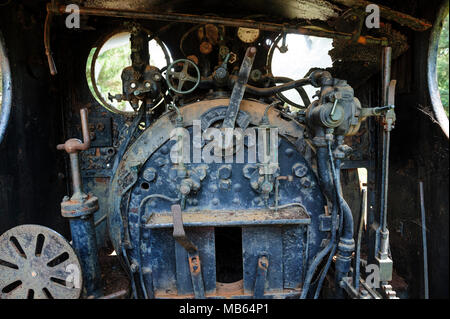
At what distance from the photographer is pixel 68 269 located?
2.13 metres

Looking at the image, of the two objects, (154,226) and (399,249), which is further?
(399,249)

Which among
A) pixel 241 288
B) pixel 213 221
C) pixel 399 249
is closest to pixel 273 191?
pixel 213 221

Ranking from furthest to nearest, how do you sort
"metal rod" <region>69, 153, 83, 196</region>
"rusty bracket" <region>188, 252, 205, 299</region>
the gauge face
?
1. the gauge face
2. "rusty bracket" <region>188, 252, 205, 299</region>
3. "metal rod" <region>69, 153, 83, 196</region>

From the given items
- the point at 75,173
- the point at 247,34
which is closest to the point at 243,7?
the point at 247,34

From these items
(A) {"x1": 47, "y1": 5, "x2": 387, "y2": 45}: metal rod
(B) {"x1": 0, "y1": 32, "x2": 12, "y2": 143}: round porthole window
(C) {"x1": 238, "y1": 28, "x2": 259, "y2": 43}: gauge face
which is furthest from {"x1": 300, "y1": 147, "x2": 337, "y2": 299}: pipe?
(B) {"x1": 0, "y1": 32, "x2": 12, "y2": 143}: round porthole window

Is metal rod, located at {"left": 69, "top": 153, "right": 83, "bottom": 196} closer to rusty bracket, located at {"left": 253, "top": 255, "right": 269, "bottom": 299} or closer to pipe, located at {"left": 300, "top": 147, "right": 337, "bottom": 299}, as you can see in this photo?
rusty bracket, located at {"left": 253, "top": 255, "right": 269, "bottom": 299}

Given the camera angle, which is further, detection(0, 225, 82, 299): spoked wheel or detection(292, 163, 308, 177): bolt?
detection(292, 163, 308, 177): bolt

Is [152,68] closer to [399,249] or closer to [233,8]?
[233,8]

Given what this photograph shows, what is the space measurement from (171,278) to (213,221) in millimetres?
776

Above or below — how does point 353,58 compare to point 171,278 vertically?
above

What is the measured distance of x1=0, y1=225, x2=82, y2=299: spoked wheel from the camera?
2.12 m

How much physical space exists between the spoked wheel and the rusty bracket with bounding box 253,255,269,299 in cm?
147

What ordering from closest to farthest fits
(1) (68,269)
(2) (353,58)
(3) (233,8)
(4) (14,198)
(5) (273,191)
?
(1) (68,269) < (5) (273,191) < (4) (14,198) < (2) (353,58) < (3) (233,8)

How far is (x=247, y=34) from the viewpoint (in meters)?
3.19
